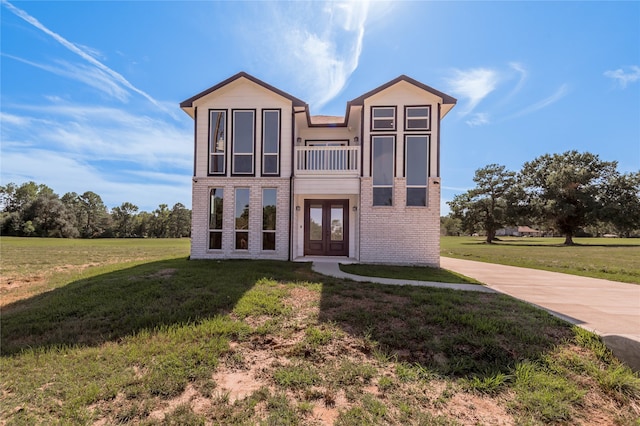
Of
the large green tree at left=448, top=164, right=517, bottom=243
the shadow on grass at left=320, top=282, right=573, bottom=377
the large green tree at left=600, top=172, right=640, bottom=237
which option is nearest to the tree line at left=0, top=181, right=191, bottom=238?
the large green tree at left=448, top=164, right=517, bottom=243

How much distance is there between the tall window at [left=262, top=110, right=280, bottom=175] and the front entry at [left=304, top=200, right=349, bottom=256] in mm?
2331

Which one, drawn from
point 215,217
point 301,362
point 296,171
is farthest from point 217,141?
point 301,362

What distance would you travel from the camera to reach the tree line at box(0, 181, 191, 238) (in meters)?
47.4

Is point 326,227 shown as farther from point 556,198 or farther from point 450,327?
point 556,198

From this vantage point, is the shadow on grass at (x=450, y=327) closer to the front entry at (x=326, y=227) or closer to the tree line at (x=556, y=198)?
the front entry at (x=326, y=227)

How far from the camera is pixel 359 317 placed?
4.56 metres

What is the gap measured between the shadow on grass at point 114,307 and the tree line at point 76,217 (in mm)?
57473

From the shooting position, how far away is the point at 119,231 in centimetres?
5884

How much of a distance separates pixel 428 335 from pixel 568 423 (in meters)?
1.61

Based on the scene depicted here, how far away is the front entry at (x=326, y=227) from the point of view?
41.6 ft

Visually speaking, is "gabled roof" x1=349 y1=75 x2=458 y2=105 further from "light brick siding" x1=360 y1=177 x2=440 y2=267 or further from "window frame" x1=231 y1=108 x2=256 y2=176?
"window frame" x1=231 y1=108 x2=256 y2=176

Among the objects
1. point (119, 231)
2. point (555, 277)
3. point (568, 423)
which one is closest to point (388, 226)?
point (555, 277)

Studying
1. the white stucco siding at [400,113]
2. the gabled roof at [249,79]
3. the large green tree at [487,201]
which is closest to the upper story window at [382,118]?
the white stucco siding at [400,113]

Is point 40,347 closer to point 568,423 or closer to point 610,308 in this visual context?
point 568,423
